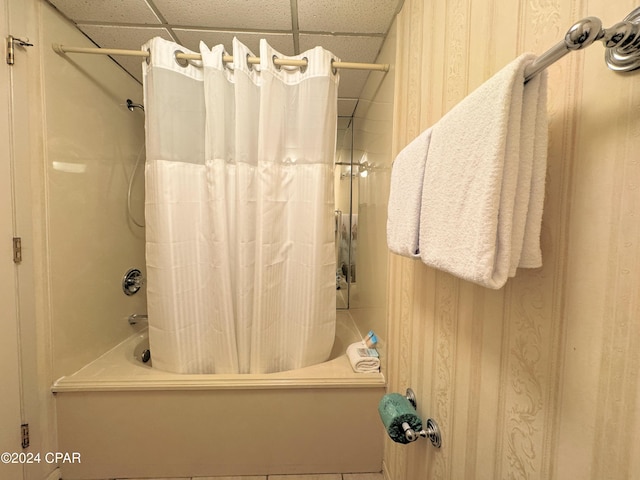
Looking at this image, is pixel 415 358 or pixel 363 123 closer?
pixel 415 358

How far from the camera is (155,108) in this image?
3.59 feet

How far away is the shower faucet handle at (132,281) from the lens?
150 centimetres

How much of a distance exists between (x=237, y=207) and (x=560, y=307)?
3.62 ft

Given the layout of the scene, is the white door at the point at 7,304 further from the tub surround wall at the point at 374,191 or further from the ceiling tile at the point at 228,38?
the tub surround wall at the point at 374,191

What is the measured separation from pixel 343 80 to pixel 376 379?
1693 millimetres

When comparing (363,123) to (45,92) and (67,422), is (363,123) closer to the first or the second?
(45,92)

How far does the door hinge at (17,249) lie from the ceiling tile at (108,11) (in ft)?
3.33

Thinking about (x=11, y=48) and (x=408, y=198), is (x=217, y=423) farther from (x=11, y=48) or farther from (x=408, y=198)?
(x=11, y=48)

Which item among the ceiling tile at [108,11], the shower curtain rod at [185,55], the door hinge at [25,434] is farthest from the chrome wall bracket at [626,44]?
the door hinge at [25,434]

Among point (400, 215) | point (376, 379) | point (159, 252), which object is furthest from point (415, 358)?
point (159, 252)

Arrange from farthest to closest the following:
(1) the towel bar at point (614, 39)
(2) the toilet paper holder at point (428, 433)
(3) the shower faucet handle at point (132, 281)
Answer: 1. (3) the shower faucet handle at point (132, 281)
2. (2) the toilet paper holder at point (428, 433)
3. (1) the towel bar at point (614, 39)

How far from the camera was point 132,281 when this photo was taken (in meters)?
1.55

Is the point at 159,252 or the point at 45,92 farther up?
the point at 45,92

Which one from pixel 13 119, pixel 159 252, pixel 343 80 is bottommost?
pixel 159 252
